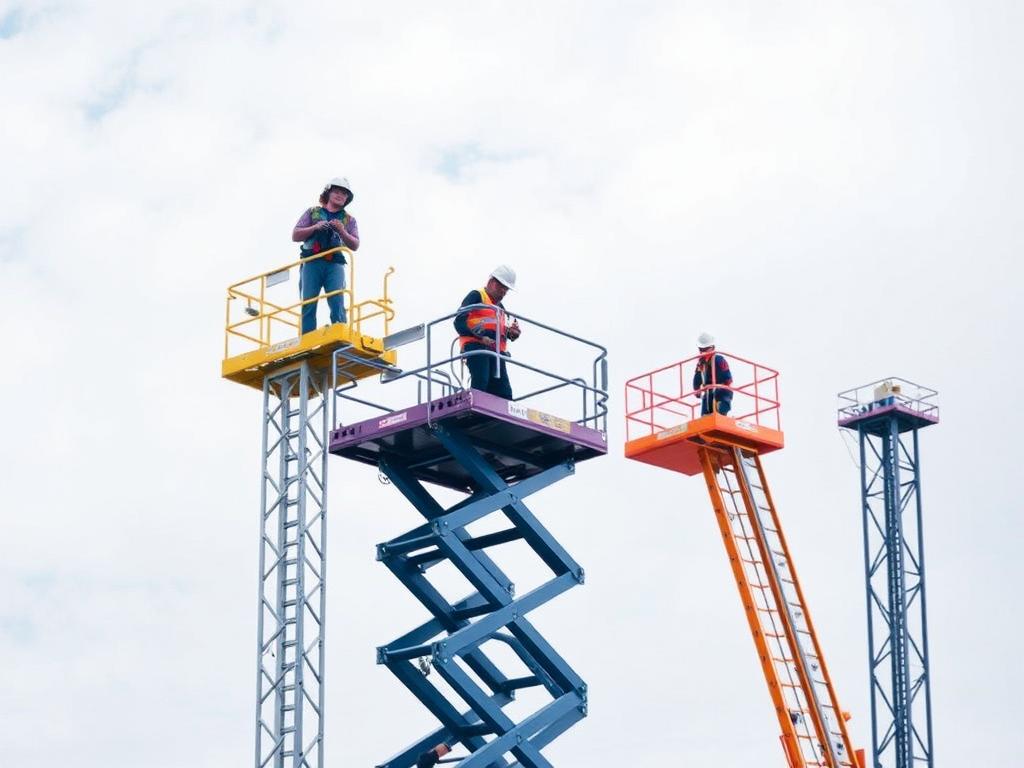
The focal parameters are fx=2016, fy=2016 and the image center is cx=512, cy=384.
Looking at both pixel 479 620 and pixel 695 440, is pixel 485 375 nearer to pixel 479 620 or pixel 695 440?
pixel 479 620

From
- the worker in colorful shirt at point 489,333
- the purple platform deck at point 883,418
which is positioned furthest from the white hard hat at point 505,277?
the purple platform deck at point 883,418

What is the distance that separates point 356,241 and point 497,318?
11.6 feet

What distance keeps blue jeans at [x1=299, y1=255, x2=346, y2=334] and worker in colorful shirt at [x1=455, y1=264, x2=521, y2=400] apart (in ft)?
8.41

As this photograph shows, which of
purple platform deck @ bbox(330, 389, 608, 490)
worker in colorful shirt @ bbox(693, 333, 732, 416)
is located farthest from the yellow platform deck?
worker in colorful shirt @ bbox(693, 333, 732, 416)

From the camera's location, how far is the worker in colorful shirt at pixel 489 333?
93.9ft

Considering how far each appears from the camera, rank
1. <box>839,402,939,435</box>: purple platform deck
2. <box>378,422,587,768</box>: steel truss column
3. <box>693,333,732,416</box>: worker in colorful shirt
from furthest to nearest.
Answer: <box>839,402,939,435</box>: purple platform deck
<box>693,333,732,416</box>: worker in colorful shirt
<box>378,422,587,768</box>: steel truss column

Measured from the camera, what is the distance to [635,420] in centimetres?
4272

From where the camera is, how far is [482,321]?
28875 mm

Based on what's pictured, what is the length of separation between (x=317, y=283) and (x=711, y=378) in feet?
43.2

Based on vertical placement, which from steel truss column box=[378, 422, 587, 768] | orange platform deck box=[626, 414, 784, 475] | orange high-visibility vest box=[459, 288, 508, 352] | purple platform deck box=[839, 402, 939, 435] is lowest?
steel truss column box=[378, 422, 587, 768]

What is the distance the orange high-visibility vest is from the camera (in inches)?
1136

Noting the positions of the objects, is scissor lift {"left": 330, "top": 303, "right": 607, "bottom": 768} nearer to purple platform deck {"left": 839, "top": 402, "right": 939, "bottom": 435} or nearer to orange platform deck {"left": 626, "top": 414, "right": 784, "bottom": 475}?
orange platform deck {"left": 626, "top": 414, "right": 784, "bottom": 475}

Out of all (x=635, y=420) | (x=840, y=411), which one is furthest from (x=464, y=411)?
(x=840, y=411)

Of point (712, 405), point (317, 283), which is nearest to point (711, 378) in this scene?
point (712, 405)
